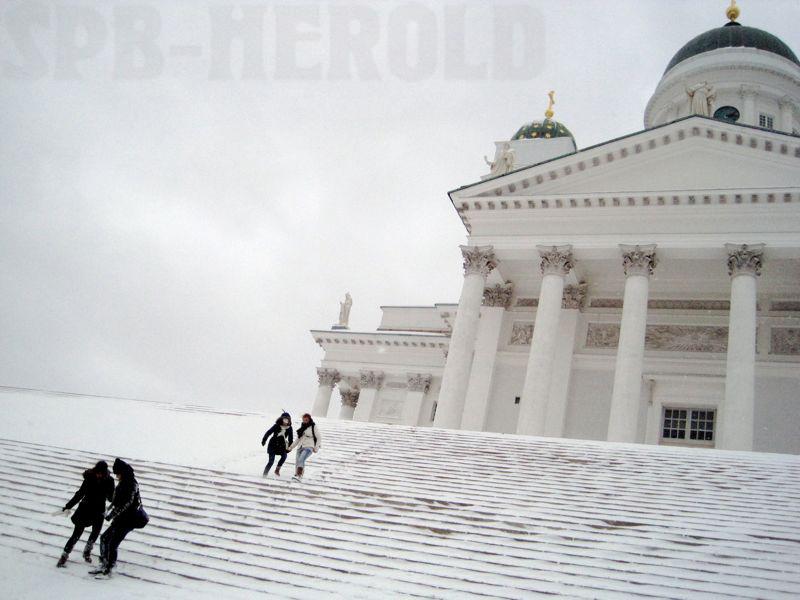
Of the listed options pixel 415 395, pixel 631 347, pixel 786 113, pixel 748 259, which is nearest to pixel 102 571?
pixel 631 347

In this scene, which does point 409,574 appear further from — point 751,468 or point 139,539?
point 751,468

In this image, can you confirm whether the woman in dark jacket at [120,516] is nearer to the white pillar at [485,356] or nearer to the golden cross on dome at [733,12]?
the white pillar at [485,356]

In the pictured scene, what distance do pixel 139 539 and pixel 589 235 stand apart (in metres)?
15.2

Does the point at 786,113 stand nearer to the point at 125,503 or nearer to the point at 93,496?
the point at 125,503

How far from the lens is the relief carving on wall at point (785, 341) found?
63.3 feet

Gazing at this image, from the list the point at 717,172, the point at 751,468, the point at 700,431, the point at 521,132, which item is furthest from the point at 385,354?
the point at 751,468

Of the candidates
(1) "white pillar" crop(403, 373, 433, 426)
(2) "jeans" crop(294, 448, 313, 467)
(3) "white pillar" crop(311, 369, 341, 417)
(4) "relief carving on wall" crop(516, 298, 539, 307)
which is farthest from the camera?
(3) "white pillar" crop(311, 369, 341, 417)

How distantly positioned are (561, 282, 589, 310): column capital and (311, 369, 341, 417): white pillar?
1444 cm

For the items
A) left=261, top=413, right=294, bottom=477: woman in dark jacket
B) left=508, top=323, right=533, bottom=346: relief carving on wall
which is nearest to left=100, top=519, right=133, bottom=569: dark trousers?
left=261, top=413, right=294, bottom=477: woman in dark jacket

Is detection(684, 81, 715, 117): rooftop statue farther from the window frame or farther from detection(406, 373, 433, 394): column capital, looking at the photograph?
detection(406, 373, 433, 394): column capital

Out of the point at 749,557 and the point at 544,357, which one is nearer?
the point at 749,557

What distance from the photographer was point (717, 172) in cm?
1900

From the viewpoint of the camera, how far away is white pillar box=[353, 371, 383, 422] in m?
31.8

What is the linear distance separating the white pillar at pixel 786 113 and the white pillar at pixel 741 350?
55.5ft
